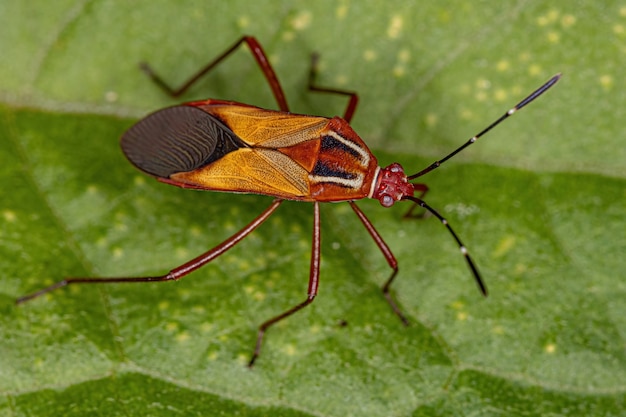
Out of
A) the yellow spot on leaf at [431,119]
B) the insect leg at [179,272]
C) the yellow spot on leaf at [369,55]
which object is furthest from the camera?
the yellow spot on leaf at [369,55]

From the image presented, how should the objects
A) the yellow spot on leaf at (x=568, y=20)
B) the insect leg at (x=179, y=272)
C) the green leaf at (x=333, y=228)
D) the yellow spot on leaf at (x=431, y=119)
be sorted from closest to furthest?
the green leaf at (x=333, y=228)
the insect leg at (x=179, y=272)
the yellow spot on leaf at (x=568, y=20)
the yellow spot on leaf at (x=431, y=119)

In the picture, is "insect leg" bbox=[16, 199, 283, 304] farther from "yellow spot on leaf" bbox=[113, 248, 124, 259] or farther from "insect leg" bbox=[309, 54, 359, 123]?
"insect leg" bbox=[309, 54, 359, 123]

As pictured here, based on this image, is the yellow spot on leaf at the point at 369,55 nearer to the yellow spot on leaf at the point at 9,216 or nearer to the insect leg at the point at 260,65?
the insect leg at the point at 260,65

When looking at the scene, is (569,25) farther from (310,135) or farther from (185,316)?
(185,316)

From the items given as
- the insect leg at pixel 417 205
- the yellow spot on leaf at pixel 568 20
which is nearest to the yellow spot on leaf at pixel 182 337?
the insect leg at pixel 417 205

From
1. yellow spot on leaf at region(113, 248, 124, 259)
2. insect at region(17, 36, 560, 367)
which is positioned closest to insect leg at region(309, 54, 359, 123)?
insect at region(17, 36, 560, 367)

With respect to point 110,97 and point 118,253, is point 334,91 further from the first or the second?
point 118,253

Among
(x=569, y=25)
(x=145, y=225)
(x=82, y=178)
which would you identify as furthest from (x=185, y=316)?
(x=569, y=25)
